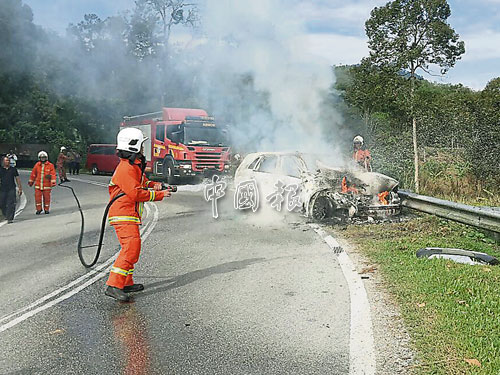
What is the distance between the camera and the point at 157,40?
22328 mm

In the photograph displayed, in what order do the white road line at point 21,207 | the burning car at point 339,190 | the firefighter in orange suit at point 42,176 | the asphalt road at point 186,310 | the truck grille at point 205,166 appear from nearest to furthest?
the asphalt road at point 186,310, the burning car at point 339,190, the white road line at point 21,207, the firefighter in orange suit at point 42,176, the truck grille at point 205,166

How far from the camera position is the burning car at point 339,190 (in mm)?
11195

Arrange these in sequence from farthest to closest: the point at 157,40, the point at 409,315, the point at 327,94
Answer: the point at 157,40, the point at 327,94, the point at 409,315

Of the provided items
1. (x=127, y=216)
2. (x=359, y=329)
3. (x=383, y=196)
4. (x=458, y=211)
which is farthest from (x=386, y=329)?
(x=383, y=196)

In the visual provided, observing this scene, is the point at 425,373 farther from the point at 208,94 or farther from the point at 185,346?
the point at 208,94

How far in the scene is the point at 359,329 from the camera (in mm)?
4781

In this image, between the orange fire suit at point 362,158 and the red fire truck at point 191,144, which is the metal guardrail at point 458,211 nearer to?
the orange fire suit at point 362,158

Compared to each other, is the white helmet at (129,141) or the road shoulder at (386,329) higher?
the white helmet at (129,141)

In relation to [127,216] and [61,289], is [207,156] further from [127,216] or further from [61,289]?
[127,216]

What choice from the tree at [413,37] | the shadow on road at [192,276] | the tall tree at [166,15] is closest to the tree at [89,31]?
the tall tree at [166,15]

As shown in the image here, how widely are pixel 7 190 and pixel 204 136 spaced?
10431 mm

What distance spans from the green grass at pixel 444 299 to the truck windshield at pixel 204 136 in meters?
14.0

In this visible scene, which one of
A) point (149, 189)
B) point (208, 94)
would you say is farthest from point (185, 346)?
point (208, 94)

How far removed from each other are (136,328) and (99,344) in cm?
49
